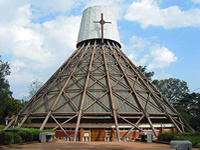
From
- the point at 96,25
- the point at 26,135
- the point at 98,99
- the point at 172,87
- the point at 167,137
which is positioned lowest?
the point at 167,137

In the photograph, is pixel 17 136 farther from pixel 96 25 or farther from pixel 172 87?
pixel 172 87

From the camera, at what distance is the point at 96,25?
111ft

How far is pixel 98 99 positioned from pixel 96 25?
48.1 ft

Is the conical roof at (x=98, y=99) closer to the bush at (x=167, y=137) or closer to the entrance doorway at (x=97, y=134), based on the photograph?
the entrance doorway at (x=97, y=134)

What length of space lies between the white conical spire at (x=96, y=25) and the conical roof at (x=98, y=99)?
11.5 ft

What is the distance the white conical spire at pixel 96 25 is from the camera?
109 feet

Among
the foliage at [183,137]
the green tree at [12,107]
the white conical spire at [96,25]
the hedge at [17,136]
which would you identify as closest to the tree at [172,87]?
the white conical spire at [96,25]

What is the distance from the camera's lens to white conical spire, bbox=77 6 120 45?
33.2m

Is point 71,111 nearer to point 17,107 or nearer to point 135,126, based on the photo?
point 135,126

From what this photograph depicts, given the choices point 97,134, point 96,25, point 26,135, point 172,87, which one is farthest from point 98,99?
point 172,87

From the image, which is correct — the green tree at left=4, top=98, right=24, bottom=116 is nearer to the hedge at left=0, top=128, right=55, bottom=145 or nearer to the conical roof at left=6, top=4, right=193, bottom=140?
the conical roof at left=6, top=4, right=193, bottom=140

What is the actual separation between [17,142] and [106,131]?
31.4 feet

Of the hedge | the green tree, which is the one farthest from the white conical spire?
the green tree

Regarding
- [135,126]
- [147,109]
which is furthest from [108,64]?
[135,126]
